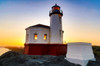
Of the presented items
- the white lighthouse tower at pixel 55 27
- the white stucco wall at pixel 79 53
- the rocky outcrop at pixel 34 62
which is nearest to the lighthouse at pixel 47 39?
the white lighthouse tower at pixel 55 27

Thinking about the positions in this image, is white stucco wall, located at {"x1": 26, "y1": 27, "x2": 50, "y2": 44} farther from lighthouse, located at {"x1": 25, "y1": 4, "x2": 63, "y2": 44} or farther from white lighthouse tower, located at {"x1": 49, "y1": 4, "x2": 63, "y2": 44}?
white lighthouse tower, located at {"x1": 49, "y1": 4, "x2": 63, "y2": 44}

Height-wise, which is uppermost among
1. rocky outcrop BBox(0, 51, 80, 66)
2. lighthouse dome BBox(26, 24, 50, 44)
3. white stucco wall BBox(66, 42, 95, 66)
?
lighthouse dome BBox(26, 24, 50, 44)

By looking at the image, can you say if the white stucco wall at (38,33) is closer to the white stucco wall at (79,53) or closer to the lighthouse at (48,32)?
the lighthouse at (48,32)

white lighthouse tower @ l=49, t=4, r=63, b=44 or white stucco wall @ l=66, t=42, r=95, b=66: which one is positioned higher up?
white lighthouse tower @ l=49, t=4, r=63, b=44

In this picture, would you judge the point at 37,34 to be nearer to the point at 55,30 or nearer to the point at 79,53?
the point at 55,30

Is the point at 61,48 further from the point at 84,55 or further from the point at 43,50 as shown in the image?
the point at 84,55

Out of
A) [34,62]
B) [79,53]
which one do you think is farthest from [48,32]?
[79,53]

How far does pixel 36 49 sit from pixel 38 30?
332 centimetres

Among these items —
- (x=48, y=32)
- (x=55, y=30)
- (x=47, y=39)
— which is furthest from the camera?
(x=48, y=32)

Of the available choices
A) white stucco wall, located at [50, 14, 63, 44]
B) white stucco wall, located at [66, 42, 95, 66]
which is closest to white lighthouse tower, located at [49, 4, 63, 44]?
white stucco wall, located at [50, 14, 63, 44]

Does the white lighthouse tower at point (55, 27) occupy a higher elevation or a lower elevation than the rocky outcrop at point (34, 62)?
higher

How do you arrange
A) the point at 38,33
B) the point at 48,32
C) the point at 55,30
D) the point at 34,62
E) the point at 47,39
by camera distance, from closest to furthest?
1. the point at 34,62
2. the point at 38,33
3. the point at 55,30
4. the point at 47,39
5. the point at 48,32

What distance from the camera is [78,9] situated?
13828 mm

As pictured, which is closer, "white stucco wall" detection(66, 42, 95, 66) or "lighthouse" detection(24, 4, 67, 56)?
"white stucco wall" detection(66, 42, 95, 66)
